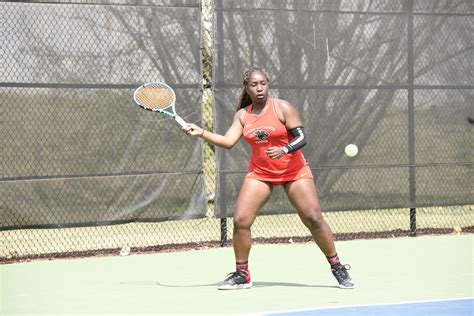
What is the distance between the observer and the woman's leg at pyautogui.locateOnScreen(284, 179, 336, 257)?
711 cm

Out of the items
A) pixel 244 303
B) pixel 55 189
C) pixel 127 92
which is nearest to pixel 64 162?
pixel 55 189

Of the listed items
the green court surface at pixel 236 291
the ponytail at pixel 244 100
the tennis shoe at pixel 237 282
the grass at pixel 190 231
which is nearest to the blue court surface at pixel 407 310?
the green court surface at pixel 236 291

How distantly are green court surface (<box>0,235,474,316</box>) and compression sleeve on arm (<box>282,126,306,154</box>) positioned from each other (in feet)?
3.22

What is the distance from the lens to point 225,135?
7145mm

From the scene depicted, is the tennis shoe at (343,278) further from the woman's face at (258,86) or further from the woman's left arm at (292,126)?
the woman's face at (258,86)

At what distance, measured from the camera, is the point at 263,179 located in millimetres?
7223

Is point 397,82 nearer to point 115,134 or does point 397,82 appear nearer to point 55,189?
point 115,134

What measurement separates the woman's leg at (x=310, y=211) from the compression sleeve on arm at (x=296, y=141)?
33 cm

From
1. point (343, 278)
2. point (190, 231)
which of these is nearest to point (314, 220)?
point (343, 278)

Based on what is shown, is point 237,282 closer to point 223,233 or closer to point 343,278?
point 343,278

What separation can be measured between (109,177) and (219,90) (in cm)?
135

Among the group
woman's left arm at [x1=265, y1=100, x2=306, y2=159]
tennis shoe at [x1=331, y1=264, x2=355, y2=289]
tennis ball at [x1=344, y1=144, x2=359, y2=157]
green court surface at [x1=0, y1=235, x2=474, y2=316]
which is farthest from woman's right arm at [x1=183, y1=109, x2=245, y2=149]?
tennis ball at [x1=344, y1=144, x2=359, y2=157]

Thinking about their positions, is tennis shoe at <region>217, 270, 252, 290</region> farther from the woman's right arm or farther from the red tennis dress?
the woman's right arm

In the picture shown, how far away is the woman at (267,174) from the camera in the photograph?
7.11 m
